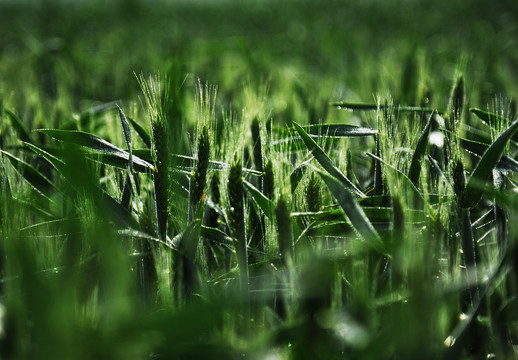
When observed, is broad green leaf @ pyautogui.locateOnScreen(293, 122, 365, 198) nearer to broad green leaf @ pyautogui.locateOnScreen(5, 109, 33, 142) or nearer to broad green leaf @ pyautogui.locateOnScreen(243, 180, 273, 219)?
broad green leaf @ pyautogui.locateOnScreen(243, 180, 273, 219)

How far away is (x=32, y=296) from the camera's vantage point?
0.31 meters

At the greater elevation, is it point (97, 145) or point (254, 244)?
point (97, 145)

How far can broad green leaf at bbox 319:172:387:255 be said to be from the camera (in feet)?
1.44

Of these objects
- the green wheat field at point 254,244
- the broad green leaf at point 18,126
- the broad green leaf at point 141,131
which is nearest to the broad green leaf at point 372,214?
the green wheat field at point 254,244

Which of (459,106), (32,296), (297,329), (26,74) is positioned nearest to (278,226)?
(297,329)

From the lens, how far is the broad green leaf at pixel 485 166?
17.8 inches

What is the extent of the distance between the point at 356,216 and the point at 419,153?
0.14 metres

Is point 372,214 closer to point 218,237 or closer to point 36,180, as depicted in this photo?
point 218,237

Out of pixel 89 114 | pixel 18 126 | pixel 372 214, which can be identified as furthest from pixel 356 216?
pixel 89 114

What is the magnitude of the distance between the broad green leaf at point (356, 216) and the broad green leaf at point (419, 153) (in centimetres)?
13

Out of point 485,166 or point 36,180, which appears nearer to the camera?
point 485,166

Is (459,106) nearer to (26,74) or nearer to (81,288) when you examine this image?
(81,288)

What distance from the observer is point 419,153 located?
548 millimetres

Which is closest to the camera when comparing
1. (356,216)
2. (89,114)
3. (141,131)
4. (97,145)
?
(356,216)
